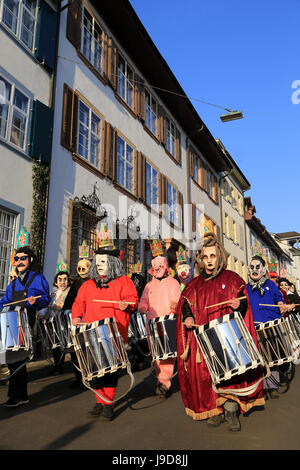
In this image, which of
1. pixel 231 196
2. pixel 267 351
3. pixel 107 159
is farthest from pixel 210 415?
pixel 231 196

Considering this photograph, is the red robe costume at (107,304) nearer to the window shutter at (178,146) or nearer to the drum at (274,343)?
the drum at (274,343)

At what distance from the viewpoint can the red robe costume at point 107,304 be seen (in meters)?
4.95

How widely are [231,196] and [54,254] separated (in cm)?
2280

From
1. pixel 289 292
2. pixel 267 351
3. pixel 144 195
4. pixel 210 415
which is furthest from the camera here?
pixel 144 195

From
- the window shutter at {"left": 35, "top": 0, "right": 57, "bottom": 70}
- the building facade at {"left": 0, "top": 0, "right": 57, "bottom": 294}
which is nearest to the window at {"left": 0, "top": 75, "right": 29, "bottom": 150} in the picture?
the building facade at {"left": 0, "top": 0, "right": 57, "bottom": 294}

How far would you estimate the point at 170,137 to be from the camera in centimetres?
2067

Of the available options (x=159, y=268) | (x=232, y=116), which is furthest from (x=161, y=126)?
(x=159, y=268)

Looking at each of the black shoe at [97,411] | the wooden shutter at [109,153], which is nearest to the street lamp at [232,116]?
the wooden shutter at [109,153]

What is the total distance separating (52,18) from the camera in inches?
466

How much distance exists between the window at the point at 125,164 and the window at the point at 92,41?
8.43ft

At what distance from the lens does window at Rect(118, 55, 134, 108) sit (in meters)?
15.9

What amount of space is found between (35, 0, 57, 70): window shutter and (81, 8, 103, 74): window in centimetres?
175

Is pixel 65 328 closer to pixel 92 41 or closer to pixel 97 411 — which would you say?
pixel 97 411

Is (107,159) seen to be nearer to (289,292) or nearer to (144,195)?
(144,195)
